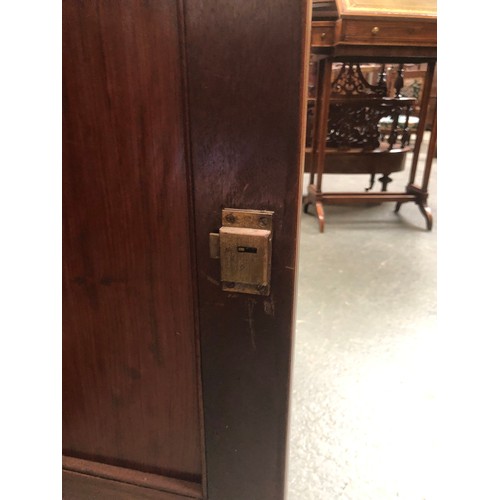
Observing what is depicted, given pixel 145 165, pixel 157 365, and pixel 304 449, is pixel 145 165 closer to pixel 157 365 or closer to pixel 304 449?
pixel 157 365

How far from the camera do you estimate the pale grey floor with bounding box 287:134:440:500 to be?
97 centimetres

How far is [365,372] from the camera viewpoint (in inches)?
50.8

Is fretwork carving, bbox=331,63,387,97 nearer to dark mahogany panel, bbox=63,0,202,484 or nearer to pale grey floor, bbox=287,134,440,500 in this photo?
pale grey floor, bbox=287,134,440,500

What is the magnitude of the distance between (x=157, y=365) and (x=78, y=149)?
31cm

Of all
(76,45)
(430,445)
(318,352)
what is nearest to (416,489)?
(430,445)

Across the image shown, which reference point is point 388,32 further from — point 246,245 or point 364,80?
point 246,245

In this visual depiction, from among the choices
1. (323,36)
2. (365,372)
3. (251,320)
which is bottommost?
(365,372)

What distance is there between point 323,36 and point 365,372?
5.12 ft

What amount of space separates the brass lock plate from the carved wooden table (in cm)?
179

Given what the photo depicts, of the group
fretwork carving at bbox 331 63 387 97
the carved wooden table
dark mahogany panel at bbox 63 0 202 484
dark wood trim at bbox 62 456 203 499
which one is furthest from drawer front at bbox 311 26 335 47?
dark wood trim at bbox 62 456 203 499

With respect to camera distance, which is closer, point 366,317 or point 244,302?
point 244,302

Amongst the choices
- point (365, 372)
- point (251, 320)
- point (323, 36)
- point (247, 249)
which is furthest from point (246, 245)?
point (323, 36)

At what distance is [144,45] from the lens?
0.43 meters

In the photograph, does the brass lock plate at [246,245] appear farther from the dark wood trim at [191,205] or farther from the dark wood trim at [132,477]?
the dark wood trim at [132,477]
